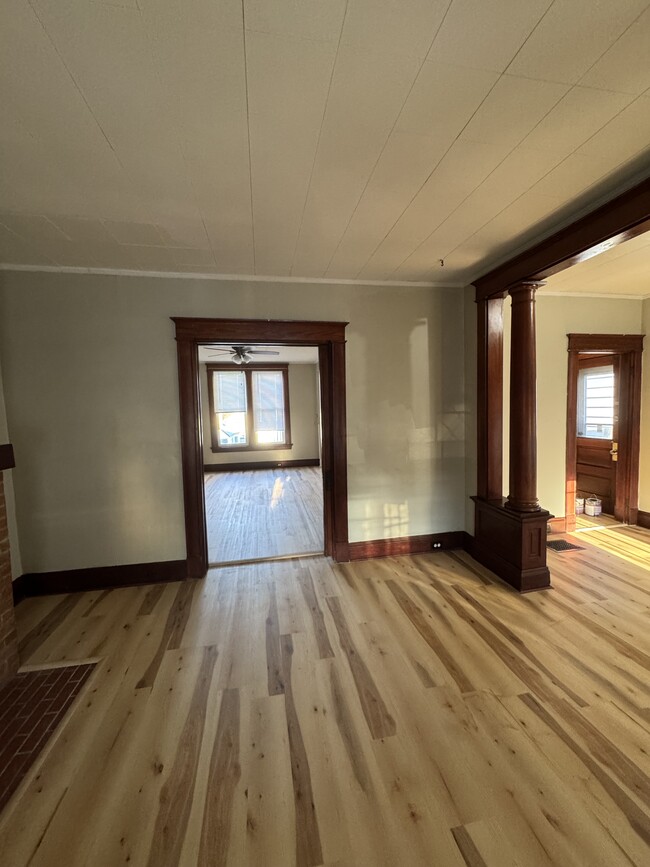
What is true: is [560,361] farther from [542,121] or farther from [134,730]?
[134,730]

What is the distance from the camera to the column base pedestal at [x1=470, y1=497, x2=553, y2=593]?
273cm

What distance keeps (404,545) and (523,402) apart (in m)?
1.74

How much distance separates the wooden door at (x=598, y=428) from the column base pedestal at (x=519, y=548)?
8.22 feet

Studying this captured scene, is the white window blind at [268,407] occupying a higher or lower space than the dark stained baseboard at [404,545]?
higher

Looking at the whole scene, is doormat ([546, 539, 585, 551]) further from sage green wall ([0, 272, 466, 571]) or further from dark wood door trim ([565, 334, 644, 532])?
sage green wall ([0, 272, 466, 571])

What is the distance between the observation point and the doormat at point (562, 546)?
11.6 ft

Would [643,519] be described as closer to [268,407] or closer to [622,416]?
[622,416]

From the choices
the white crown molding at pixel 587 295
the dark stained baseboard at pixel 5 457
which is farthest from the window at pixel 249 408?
the dark stained baseboard at pixel 5 457

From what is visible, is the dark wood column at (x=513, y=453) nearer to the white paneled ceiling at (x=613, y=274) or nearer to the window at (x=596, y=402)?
the white paneled ceiling at (x=613, y=274)

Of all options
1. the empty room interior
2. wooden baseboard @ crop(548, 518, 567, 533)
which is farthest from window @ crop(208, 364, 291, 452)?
wooden baseboard @ crop(548, 518, 567, 533)

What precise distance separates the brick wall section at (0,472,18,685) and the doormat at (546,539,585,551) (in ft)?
14.4

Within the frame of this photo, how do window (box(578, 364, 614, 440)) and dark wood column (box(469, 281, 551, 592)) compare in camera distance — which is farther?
window (box(578, 364, 614, 440))

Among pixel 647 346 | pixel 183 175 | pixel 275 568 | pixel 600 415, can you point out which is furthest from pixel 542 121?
pixel 600 415

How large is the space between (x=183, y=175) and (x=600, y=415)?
5.34m
